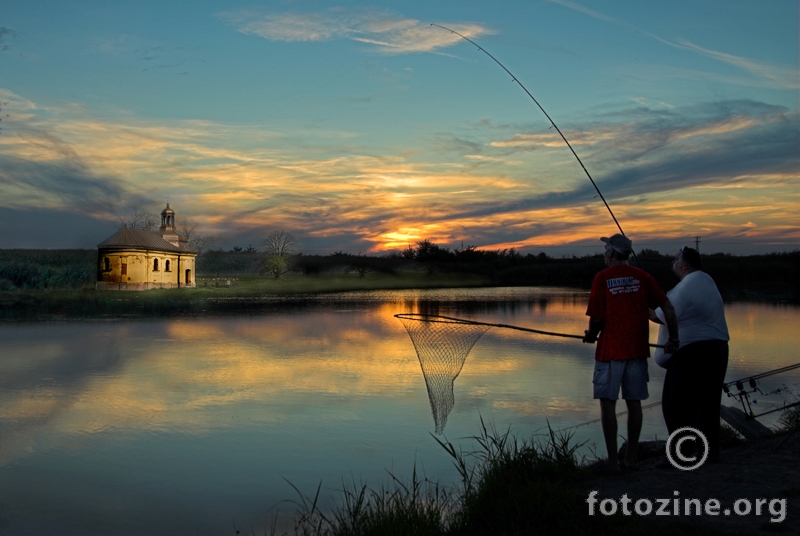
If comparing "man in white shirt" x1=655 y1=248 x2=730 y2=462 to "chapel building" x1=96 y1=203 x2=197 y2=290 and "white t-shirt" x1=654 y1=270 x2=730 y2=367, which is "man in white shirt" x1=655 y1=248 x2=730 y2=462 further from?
"chapel building" x1=96 y1=203 x2=197 y2=290

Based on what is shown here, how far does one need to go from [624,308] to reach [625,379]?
659 millimetres

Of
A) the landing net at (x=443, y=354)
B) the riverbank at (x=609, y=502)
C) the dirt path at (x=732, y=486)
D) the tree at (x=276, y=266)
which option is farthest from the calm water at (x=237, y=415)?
the tree at (x=276, y=266)

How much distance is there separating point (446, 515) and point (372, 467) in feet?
9.89

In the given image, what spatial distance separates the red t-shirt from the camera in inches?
237

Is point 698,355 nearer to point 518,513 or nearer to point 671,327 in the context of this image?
point 671,327

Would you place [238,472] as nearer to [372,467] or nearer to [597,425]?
[372,467]

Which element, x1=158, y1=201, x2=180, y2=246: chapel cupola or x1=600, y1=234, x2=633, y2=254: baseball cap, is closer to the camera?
x1=600, y1=234, x2=633, y2=254: baseball cap

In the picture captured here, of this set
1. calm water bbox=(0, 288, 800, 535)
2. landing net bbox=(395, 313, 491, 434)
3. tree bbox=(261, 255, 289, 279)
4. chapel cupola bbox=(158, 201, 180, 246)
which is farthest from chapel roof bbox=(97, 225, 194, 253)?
landing net bbox=(395, 313, 491, 434)

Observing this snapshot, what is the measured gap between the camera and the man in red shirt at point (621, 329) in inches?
237

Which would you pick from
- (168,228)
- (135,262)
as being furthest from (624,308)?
(168,228)

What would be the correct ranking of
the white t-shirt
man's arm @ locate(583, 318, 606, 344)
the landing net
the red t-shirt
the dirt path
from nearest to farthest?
1. the dirt path
2. the red t-shirt
3. man's arm @ locate(583, 318, 606, 344)
4. the white t-shirt
5. the landing net

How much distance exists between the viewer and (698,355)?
248 inches

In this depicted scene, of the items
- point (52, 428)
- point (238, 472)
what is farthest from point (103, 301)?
point (238, 472)

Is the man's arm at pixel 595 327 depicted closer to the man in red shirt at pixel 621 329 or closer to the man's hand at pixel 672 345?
the man in red shirt at pixel 621 329
